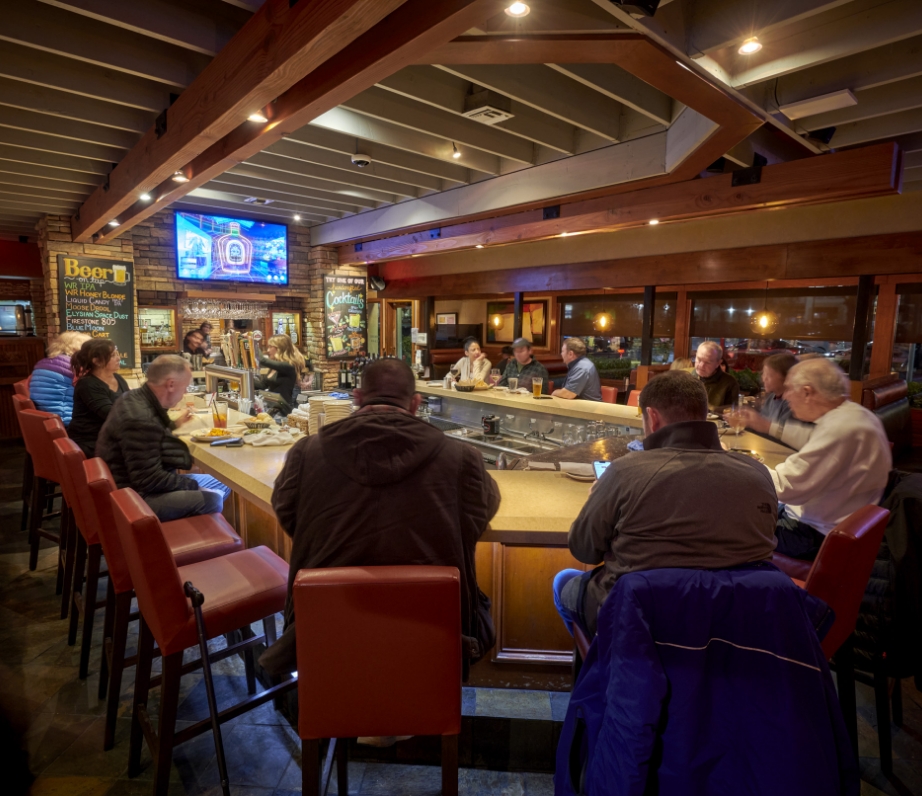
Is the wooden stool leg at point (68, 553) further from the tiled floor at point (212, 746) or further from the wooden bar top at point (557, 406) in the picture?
the wooden bar top at point (557, 406)

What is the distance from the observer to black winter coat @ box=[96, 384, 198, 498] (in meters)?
2.73

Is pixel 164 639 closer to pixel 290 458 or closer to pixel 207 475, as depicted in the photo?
pixel 290 458

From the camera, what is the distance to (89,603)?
2.76m

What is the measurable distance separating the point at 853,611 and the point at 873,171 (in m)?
3.50

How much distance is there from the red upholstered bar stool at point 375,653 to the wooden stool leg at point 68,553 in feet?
8.29

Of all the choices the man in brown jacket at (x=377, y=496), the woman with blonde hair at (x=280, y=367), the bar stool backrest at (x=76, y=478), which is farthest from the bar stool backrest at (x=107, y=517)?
the woman with blonde hair at (x=280, y=367)

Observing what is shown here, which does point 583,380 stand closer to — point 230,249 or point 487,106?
point 487,106

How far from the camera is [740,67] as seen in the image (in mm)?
2992

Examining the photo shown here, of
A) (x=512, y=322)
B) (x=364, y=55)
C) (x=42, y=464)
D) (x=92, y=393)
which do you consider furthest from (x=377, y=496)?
(x=512, y=322)

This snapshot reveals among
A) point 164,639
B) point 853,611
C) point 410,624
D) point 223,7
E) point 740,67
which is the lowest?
point 164,639

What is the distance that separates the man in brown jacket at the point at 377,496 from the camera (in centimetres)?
155

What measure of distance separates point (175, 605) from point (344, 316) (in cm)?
793

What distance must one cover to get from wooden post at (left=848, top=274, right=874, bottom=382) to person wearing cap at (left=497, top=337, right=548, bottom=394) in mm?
3350

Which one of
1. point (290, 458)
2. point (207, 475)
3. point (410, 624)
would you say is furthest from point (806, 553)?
point (207, 475)
